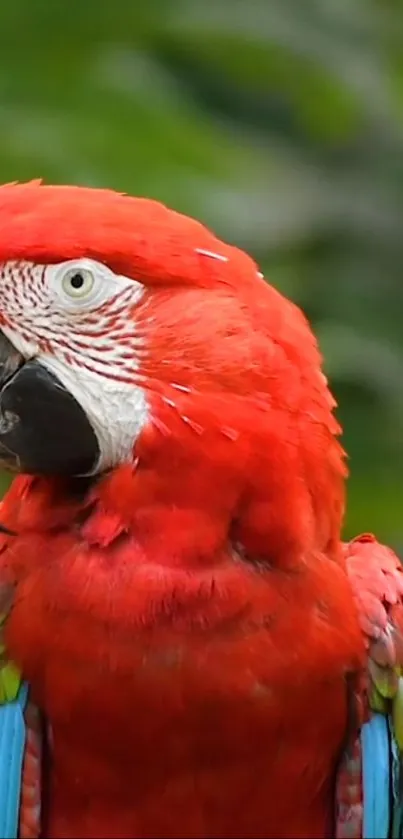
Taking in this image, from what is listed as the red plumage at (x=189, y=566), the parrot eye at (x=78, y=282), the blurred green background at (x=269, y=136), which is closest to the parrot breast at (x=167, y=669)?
the red plumage at (x=189, y=566)

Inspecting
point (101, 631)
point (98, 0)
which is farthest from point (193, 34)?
point (101, 631)

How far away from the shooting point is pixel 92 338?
42.4 inches

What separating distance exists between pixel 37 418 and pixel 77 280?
3.9 inches

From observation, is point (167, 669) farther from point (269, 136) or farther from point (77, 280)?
point (269, 136)

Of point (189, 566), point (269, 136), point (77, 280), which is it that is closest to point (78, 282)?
point (77, 280)

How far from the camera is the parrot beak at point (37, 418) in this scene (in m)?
1.07

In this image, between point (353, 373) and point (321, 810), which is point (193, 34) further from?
point (321, 810)

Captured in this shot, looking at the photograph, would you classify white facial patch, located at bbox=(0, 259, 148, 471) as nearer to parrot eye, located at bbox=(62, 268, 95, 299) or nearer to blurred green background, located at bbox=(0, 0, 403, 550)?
parrot eye, located at bbox=(62, 268, 95, 299)

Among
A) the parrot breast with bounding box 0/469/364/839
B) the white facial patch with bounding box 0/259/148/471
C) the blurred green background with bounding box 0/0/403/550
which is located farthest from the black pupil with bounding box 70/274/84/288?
the blurred green background with bounding box 0/0/403/550

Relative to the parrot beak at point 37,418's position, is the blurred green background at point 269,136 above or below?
above

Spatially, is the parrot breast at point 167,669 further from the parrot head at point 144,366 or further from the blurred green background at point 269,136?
the blurred green background at point 269,136

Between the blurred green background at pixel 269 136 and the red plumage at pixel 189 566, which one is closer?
the red plumage at pixel 189 566

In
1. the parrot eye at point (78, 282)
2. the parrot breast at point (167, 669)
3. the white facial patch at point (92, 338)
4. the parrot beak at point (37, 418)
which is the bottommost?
the parrot breast at point (167, 669)

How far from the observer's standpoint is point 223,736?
1.12 m
